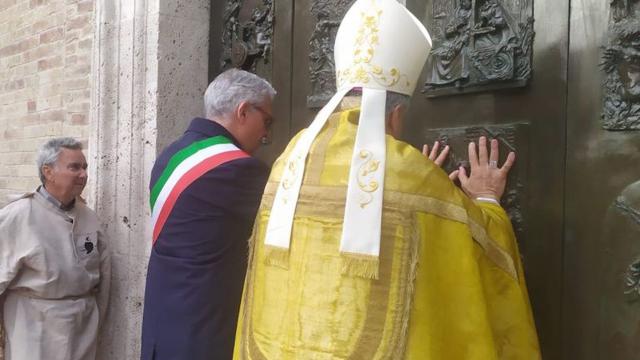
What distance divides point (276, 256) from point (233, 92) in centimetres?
86

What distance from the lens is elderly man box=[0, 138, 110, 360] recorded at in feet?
11.7

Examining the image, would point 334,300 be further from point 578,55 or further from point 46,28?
point 46,28

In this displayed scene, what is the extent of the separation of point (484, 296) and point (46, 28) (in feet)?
12.7

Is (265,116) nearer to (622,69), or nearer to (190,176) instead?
(190,176)

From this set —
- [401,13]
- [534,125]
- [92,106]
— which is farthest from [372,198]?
[92,106]

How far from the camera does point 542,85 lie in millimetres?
2385

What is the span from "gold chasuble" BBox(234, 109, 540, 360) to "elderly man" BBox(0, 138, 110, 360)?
1938 mm

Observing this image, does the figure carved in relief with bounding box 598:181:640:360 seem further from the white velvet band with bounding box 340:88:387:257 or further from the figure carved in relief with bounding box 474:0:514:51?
the white velvet band with bounding box 340:88:387:257

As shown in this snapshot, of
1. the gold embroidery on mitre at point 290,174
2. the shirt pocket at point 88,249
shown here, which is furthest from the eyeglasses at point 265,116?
the shirt pocket at point 88,249

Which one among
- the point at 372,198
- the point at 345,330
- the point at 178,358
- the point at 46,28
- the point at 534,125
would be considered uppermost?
the point at 46,28

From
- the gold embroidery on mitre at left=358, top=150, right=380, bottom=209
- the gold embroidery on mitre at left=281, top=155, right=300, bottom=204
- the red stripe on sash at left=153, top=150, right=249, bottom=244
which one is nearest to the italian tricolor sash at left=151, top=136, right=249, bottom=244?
the red stripe on sash at left=153, top=150, right=249, bottom=244

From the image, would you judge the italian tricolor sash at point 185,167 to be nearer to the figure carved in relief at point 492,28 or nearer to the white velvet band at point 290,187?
the white velvet band at point 290,187

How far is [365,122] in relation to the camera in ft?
6.63

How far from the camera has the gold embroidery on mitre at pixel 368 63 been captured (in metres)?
2.11
